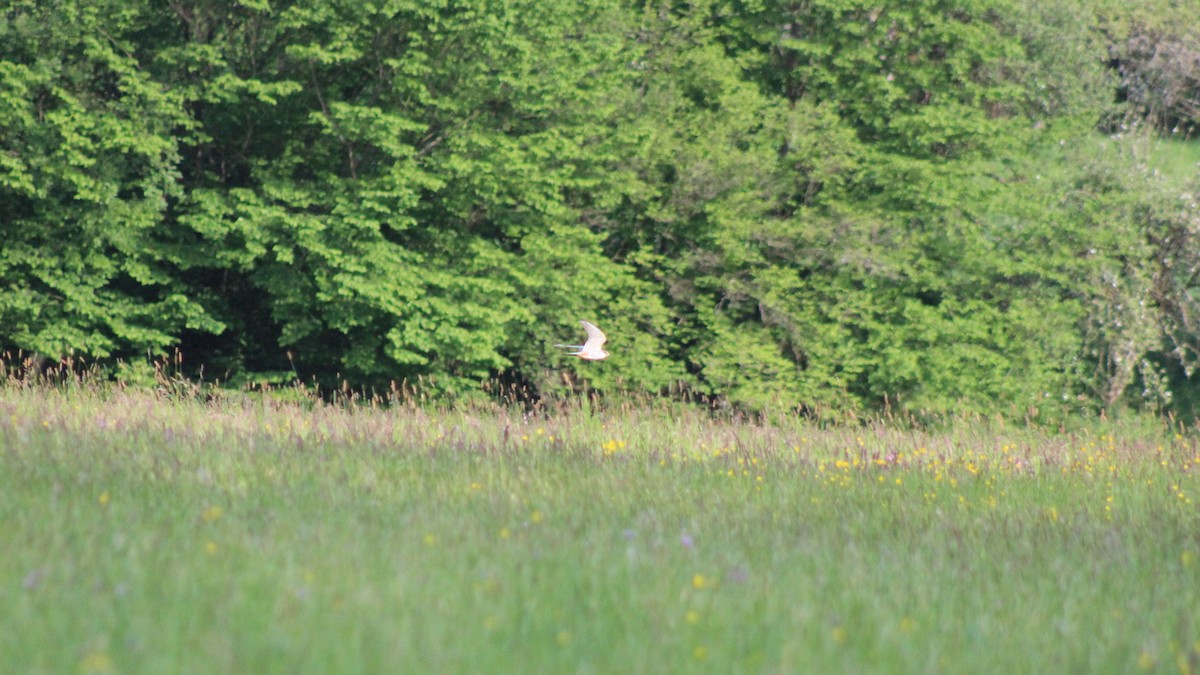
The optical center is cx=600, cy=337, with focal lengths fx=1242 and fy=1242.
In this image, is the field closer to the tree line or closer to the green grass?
the tree line

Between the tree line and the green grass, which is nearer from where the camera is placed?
the tree line

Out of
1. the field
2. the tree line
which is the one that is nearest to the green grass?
the tree line

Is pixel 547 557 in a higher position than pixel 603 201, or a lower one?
higher

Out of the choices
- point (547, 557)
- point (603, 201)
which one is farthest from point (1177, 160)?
point (547, 557)

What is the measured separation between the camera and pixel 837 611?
16.0 ft

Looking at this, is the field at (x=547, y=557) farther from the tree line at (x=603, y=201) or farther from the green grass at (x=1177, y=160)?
the green grass at (x=1177, y=160)

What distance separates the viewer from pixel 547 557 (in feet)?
17.4

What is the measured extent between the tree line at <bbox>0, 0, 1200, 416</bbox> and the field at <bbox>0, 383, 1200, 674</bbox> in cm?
706

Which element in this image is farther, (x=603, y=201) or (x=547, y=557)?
(x=603, y=201)

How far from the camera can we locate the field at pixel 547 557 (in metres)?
4.09

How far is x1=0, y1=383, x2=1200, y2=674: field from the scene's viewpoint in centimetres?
409

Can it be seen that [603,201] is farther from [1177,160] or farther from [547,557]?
[1177,160]

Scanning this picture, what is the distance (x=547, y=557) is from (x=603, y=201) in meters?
14.8

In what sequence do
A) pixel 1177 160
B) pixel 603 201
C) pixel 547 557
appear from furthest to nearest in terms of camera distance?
pixel 1177 160 < pixel 603 201 < pixel 547 557
